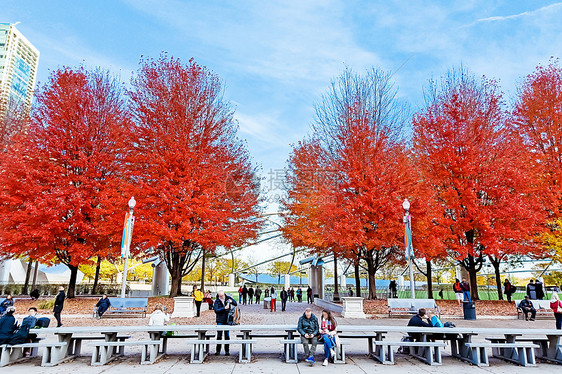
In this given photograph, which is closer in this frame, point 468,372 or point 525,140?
point 468,372

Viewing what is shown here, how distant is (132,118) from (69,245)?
28.0 ft

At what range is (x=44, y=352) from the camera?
777 centimetres

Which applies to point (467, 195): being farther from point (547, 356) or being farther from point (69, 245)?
point (69, 245)

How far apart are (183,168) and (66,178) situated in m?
7.05

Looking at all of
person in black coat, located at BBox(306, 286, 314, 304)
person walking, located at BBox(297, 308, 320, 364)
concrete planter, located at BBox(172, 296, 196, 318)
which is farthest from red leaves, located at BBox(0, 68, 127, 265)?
person in black coat, located at BBox(306, 286, 314, 304)

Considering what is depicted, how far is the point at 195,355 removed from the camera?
27.5 feet

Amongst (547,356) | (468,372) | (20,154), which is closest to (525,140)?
(547,356)

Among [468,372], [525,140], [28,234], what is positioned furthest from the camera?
[525,140]

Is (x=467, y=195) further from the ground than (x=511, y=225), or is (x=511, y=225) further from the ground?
(x=467, y=195)

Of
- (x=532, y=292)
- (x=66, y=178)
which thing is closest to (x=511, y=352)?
(x=532, y=292)

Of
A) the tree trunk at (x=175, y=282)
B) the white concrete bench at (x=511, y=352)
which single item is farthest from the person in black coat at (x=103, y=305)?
the white concrete bench at (x=511, y=352)

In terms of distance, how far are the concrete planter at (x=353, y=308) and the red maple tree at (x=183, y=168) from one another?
285 inches

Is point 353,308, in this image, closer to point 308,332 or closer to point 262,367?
point 308,332

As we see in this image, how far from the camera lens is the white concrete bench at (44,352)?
7598mm
